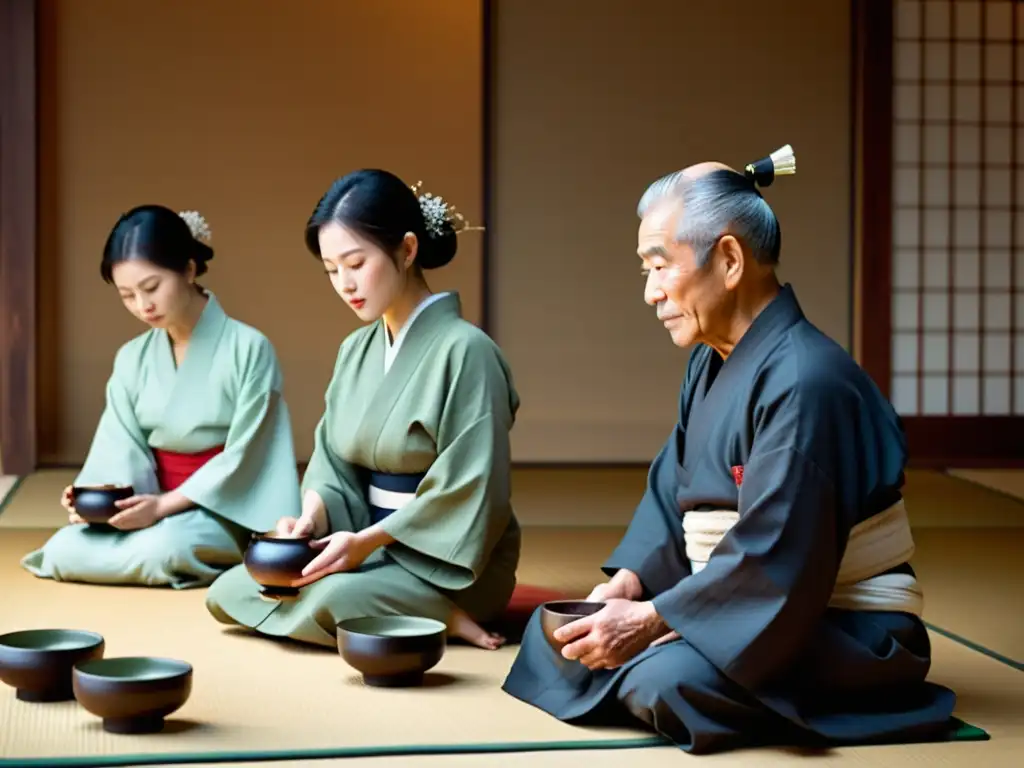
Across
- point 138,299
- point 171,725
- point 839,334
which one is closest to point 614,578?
point 171,725

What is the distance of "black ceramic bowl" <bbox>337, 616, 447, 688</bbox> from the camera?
3.10 m

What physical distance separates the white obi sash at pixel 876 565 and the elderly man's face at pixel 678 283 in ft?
1.17

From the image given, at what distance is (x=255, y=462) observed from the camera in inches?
181

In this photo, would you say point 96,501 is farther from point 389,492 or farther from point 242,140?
point 242,140

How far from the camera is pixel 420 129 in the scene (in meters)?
7.74

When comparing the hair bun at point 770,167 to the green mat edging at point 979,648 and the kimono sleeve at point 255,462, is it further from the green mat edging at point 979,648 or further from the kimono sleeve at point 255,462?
the kimono sleeve at point 255,462

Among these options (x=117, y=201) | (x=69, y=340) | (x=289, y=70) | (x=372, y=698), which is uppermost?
(x=289, y=70)

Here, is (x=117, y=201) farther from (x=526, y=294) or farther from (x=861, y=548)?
→ (x=861, y=548)

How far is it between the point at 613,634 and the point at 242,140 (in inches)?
212

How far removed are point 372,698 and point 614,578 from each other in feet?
1.77

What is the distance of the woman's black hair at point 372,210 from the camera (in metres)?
3.65

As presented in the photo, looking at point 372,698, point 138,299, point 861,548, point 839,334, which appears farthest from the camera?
point 839,334

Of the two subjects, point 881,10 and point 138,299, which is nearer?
point 138,299

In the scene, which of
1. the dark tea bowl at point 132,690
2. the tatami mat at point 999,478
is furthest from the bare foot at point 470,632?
the tatami mat at point 999,478
